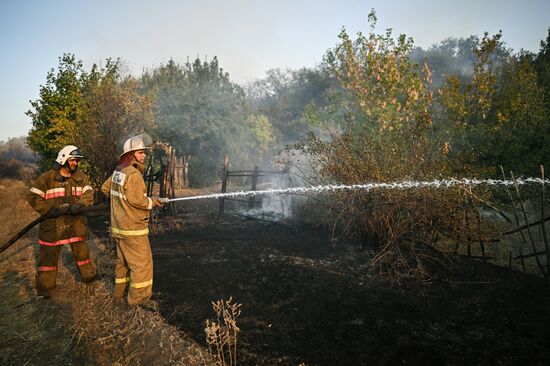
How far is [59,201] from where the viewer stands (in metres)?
4.53

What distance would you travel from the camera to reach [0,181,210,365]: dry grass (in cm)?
320

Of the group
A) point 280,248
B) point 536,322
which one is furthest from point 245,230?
point 536,322

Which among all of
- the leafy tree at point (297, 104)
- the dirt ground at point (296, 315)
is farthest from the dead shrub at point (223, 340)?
the leafy tree at point (297, 104)

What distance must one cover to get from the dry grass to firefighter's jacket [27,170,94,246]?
0.79 meters

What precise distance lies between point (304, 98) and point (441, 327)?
1265 inches

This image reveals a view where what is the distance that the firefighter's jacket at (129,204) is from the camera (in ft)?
12.6

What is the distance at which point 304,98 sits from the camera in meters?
34.1

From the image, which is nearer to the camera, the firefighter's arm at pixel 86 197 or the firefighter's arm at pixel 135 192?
the firefighter's arm at pixel 135 192

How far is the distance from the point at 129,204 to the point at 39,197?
1592 mm

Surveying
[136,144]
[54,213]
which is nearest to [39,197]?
[54,213]

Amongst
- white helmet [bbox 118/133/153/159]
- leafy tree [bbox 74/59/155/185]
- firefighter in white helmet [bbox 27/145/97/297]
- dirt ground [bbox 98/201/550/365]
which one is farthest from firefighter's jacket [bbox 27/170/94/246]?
leafy tree [bbox 74/59/155/185]

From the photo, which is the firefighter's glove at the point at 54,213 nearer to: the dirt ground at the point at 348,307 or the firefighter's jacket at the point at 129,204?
the firefighter's jacket at the point at 129,204

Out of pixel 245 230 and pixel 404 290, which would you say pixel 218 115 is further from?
pixel 404 290

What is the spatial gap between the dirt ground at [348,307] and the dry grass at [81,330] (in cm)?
40
